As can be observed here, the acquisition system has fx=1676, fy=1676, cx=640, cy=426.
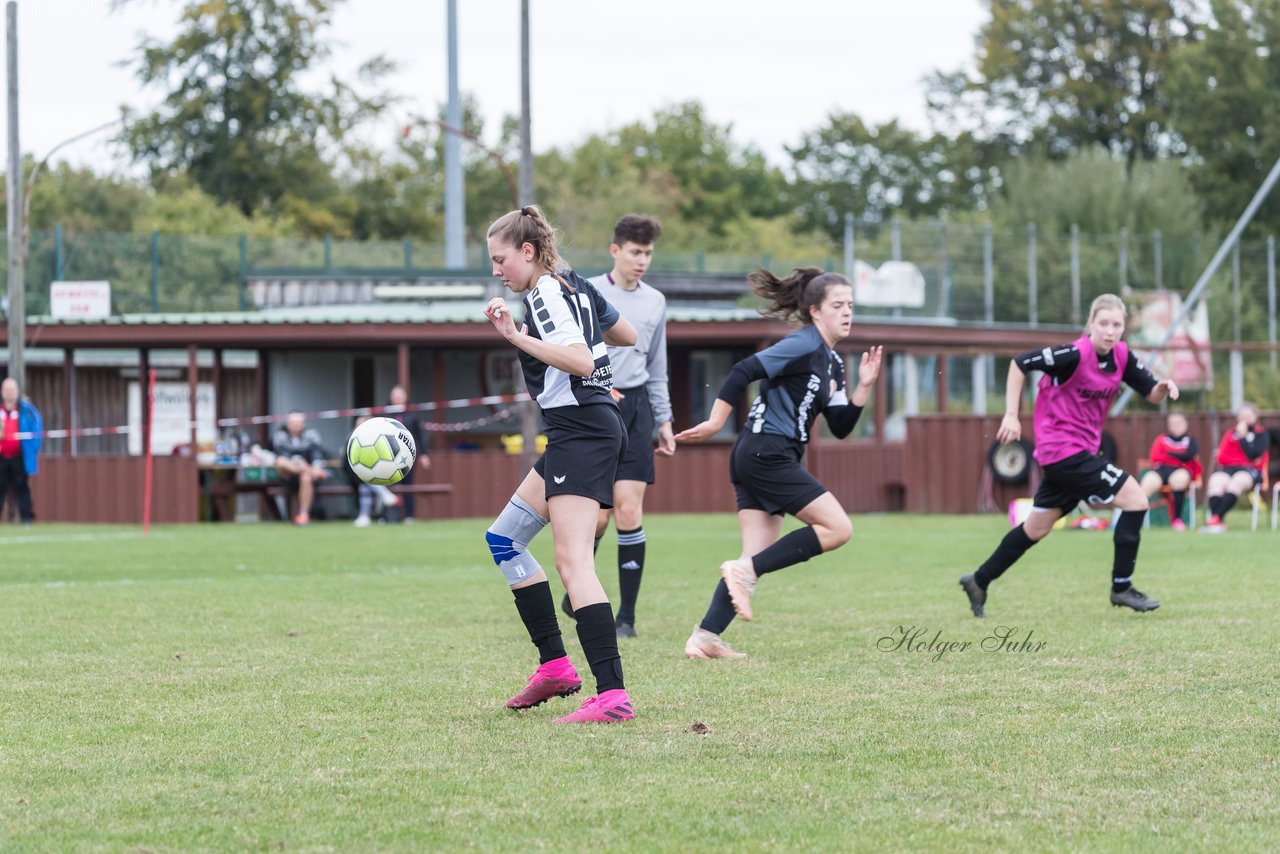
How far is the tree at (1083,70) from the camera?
55.2 m

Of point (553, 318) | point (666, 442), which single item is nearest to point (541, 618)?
point (553, 318)

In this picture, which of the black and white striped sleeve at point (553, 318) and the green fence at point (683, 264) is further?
the green fence at point (683, 264)

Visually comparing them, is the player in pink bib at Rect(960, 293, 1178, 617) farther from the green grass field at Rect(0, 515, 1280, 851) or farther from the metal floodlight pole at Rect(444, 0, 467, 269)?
the metal floodlight pole at Rect(444, 0, 467, 269)

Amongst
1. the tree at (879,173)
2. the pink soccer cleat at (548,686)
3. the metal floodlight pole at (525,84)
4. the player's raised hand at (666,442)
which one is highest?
the tree at (879,173)

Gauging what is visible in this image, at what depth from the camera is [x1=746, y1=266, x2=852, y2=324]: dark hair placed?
304 inches

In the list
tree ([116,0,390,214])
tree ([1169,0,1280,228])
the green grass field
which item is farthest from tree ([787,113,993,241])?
the green grass field

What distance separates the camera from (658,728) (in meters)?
5.52

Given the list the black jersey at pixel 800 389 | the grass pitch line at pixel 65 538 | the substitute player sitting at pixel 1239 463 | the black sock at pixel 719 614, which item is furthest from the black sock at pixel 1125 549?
the grass pitch line at pixel 65 538

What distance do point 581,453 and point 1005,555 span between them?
12.6ft

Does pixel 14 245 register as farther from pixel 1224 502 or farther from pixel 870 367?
pixel 870 367

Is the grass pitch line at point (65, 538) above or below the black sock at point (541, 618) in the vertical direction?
below

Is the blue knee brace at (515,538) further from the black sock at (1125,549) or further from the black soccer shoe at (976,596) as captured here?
the black sock at (1125,549)

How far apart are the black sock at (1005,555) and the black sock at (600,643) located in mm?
3603

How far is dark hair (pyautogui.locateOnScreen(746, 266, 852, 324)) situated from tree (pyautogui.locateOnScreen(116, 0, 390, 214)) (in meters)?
46.0
